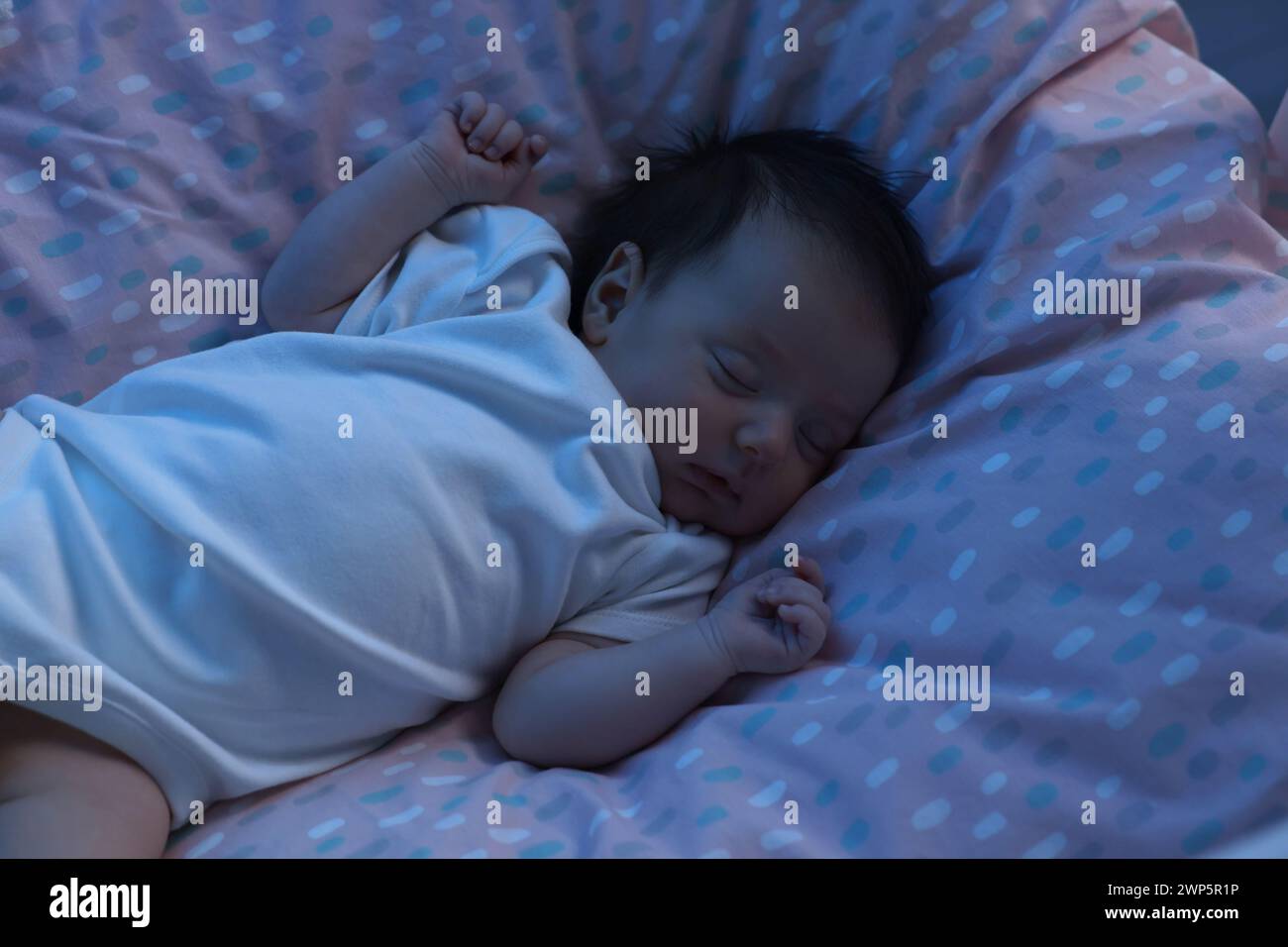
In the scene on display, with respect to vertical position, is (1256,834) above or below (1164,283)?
below

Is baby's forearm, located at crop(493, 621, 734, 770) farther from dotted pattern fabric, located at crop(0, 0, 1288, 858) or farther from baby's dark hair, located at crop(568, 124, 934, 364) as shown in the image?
baby's dark hair, located at crop(568, 124, 934, 364)

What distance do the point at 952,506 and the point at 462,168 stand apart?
24.5 inches

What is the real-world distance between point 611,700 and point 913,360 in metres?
0.49

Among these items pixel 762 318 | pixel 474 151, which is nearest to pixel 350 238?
pixel 474 151

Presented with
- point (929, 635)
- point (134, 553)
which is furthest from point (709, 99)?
point (134, 553)

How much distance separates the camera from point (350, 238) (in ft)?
4.17

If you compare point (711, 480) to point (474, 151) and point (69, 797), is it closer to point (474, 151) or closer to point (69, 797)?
point (474, 151)

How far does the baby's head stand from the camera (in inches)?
47.1

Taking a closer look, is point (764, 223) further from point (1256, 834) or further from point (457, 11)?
point (1256, 834)

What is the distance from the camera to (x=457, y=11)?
4.45 ft

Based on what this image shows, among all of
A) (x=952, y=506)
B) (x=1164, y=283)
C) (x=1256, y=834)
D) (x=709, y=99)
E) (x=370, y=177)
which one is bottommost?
(x=1256, y=834)

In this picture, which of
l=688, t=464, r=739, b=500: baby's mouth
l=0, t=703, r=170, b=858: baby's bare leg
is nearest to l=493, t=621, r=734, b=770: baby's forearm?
l=688, t=464, r=739, b=500: baby's mouth

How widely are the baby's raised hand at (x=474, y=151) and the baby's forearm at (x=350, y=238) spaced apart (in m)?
0.01

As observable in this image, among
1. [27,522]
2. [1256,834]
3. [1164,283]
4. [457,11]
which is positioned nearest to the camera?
[1256,834]
